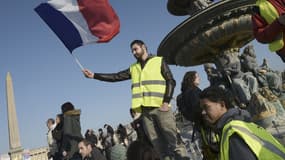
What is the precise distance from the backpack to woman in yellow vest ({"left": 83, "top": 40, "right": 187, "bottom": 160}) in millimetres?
173

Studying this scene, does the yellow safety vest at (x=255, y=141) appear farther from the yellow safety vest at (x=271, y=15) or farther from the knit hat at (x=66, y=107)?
the knit hat at (x=66, y=107)

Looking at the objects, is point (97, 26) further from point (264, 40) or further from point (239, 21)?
point (239, 21)

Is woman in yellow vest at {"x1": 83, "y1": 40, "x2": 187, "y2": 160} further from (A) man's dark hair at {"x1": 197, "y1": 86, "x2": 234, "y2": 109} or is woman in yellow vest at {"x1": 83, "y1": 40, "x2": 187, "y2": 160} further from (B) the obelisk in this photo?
(B) the obelisk

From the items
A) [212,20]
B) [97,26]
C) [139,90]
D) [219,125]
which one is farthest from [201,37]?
[219,125]

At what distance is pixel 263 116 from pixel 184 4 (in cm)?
604

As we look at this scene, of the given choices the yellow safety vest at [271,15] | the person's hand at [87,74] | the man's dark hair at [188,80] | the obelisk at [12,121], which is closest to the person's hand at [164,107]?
the man's dark hair at [188,80]

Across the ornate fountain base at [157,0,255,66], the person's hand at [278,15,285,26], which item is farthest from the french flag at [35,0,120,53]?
the ornate fountain base at [157,0,255,66]

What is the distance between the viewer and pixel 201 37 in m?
9.41

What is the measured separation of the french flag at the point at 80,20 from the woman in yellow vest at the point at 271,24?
3.50 metres

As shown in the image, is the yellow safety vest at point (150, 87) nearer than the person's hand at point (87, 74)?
Yes

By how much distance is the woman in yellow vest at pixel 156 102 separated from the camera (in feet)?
13.5

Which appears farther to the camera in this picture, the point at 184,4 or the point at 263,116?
the point at 184,4

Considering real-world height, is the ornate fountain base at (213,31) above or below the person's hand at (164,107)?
above

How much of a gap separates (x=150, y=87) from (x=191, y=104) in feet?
2.08
